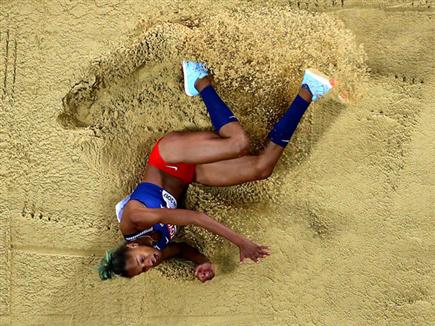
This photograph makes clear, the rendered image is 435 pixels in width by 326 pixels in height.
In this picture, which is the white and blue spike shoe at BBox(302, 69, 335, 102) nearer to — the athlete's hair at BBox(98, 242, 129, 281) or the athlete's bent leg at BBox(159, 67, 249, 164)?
the athlete's bent leg at BBox(159, 67, 249, 164)

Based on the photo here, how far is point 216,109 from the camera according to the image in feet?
8.71

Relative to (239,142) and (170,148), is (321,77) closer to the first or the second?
(239,142)

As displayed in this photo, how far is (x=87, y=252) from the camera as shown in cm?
303

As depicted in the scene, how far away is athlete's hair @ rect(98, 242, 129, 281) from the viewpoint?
252 centimetres

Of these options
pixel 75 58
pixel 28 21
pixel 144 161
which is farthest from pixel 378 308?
pixel 28 21

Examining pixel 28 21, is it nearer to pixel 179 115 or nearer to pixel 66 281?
pixel 179 115

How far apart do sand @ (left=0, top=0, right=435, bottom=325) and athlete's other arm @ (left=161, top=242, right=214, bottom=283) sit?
0.13 meters

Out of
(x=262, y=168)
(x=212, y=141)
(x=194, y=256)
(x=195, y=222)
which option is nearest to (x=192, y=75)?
(x=212, y=141)

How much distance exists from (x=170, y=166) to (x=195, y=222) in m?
0.35

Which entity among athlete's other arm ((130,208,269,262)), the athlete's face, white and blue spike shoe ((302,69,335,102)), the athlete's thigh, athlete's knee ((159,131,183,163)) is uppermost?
white and blue spike shoe ((302,69,335,102))

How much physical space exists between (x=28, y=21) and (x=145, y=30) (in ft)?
2.16

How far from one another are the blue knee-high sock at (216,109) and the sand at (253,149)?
178 millimetres

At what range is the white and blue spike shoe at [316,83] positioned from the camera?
2.63 metres

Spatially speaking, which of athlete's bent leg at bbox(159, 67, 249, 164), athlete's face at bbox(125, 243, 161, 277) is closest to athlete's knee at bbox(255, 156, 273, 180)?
athlete's bent leg at bbox(159, 67, 249, 164)
